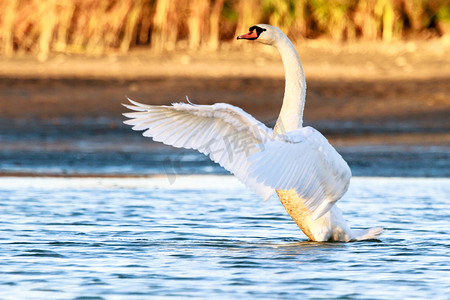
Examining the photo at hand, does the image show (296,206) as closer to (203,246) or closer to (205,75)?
(203,246)

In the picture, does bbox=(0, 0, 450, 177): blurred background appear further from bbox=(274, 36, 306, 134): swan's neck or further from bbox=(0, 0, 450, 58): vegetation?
bbox=(274, 36, 306, 134): swan's neck

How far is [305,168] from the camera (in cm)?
739

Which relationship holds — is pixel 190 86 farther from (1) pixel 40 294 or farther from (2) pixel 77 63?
(1) pixel 40 294

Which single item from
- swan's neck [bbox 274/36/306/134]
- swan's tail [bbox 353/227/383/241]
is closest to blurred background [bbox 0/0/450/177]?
swan's tail [bbox 353/227/383/241]

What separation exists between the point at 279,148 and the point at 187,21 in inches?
602

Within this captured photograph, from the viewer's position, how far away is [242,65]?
63.9ft

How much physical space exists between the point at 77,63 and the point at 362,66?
5059mm

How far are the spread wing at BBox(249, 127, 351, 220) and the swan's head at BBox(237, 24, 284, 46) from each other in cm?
89

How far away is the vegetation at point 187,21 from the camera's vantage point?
21.5 m

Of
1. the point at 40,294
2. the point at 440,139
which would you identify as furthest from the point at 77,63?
the point at 40,294

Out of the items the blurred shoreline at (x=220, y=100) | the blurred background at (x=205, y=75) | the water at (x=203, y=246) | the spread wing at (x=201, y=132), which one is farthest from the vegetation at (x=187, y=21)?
the spread wing at (x=201, y=132)

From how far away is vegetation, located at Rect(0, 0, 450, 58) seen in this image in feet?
70.6

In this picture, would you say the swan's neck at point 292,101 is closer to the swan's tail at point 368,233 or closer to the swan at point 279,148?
the swan at point 279,148

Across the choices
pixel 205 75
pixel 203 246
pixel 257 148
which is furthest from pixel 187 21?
pixel 257 148
